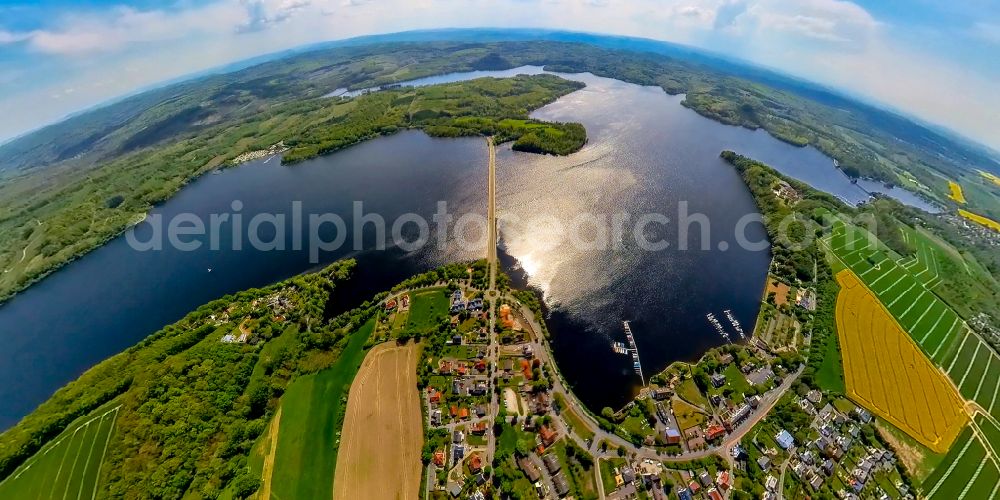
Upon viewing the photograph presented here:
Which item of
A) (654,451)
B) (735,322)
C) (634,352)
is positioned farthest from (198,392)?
(735,322)

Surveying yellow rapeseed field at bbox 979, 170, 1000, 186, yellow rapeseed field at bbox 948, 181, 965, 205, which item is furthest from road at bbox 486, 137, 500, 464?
yellow rapeseed field at bbox 979, 170, 1000, 186

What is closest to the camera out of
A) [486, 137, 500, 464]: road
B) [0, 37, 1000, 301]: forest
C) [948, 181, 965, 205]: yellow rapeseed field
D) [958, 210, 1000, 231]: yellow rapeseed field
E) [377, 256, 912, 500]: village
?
[377, 256, 912, 500]: village

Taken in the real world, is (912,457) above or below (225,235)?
below

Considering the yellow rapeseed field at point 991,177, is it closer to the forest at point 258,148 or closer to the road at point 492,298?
the forest at point 258,148

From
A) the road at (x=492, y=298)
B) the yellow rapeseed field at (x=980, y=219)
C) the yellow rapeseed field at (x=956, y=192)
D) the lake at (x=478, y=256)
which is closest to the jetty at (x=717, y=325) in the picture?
the lake at (x=478, y=256)

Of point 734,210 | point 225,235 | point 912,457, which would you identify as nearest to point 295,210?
point 225,235

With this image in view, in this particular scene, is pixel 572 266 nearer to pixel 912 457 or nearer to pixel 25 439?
pixel 912 457

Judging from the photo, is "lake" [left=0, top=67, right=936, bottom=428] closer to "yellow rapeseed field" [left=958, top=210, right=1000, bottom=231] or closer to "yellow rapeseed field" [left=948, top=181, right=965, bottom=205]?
"yellow rapeseed field" [left=958, top=210, right=1000, bottom=231]
